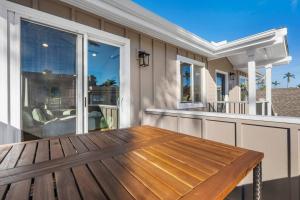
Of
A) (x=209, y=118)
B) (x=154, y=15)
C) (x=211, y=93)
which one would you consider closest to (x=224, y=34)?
(x=211, y=93)

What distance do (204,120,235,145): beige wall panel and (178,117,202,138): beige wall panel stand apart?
13cm

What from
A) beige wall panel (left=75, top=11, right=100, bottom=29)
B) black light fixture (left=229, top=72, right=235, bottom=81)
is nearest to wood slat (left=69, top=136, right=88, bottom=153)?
beige wall panel (left=75, top=11, right=100, bottom=29)

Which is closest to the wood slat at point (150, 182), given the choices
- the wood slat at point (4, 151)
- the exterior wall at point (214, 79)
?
the wood slat at point (4, 151)

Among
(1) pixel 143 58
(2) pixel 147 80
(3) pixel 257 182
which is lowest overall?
(3) pixel 257 182

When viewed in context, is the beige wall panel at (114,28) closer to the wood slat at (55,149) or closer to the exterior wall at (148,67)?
the exterior wall at (148,67)

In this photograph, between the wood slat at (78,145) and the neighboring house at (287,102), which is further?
Answer: the neighboring house at (287,102)

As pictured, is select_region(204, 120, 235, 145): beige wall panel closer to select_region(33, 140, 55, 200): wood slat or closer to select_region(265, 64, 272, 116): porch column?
select_region(33, 140, 55, 200): wood slat

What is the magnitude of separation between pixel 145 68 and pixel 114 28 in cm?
99

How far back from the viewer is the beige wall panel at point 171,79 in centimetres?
403

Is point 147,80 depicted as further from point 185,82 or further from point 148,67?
point 185,82

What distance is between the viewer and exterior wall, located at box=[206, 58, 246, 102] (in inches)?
217

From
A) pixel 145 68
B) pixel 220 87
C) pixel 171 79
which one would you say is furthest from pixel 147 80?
pixel 220 87

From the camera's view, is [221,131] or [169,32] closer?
[221,131]

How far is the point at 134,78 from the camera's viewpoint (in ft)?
10.8
